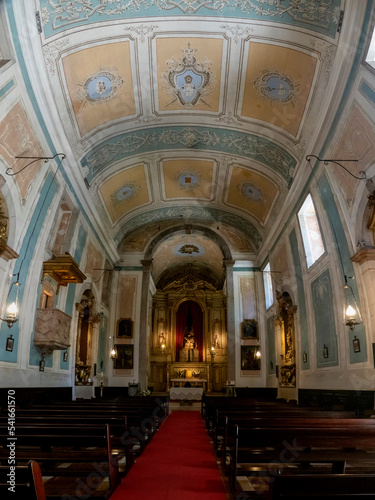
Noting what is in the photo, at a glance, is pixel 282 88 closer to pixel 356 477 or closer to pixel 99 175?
pixel 99 175

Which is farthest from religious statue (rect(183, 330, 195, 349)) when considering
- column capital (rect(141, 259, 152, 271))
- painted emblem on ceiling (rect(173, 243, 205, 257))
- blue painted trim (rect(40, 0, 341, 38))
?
blue painted trim (rect(40, 0, 341, 38))

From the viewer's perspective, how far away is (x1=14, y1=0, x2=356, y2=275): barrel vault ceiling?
8.66 meters

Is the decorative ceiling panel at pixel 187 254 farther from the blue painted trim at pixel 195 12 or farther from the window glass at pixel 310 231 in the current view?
the blue painted trim at pixel 195 12

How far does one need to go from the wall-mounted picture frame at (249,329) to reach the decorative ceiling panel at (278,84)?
979 cm

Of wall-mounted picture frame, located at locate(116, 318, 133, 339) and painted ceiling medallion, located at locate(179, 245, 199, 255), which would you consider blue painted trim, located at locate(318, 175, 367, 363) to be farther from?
painted ceiling medallion, located at locate(179, 245, 199, 255)

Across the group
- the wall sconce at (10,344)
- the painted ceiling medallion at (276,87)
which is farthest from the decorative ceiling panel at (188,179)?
the wall sconce at (10,344)

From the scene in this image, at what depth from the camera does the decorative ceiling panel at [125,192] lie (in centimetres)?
1462

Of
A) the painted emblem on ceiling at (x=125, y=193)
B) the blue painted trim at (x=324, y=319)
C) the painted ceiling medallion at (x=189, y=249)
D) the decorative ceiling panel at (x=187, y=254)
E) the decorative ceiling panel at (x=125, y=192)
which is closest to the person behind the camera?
the blue painted trim at (x=324, y=319)

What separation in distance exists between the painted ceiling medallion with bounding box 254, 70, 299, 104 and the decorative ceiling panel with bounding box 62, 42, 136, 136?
343 centimetres

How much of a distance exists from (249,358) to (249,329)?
130 cm

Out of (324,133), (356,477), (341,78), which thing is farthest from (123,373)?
(356,477)

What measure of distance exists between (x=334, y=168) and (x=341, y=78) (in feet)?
6.87

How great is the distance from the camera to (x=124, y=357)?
702 inches

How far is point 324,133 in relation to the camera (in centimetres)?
967
